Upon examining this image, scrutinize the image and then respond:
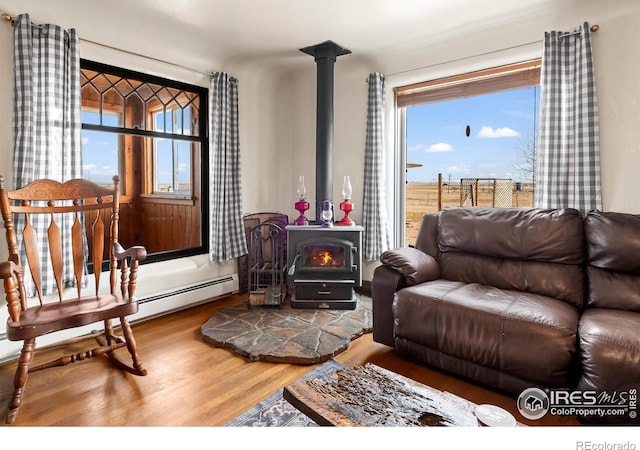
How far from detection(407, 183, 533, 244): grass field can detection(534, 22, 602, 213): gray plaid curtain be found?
15.7 inches

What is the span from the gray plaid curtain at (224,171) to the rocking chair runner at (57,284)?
1.20 metres

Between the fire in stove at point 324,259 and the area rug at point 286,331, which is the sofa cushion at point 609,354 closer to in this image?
the area rug at point 286,331

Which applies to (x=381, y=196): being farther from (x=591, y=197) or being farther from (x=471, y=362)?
(x=471, y=362)

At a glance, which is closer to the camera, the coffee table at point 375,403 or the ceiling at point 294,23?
the coffee table at point 375,403

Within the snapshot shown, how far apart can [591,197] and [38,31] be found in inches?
156

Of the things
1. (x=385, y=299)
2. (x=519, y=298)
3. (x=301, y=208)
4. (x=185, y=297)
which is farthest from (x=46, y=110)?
(x=519, y=298)

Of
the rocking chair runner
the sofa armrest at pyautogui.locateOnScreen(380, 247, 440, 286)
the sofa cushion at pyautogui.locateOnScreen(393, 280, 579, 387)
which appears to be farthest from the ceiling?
the sofa cushion at pyautogui.locateOnScreen(393, 280, 579, 387)

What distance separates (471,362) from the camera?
2.12m

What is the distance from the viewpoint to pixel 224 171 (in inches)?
147

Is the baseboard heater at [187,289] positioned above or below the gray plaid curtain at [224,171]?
below

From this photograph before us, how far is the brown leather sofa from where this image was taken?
1815 millimetres

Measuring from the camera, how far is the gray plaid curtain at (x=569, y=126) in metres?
2.64

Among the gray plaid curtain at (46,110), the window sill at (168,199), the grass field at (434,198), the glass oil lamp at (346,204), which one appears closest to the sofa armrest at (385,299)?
the glass oil lamp at (346,204)

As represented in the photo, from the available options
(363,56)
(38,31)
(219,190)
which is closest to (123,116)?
(38,31)
